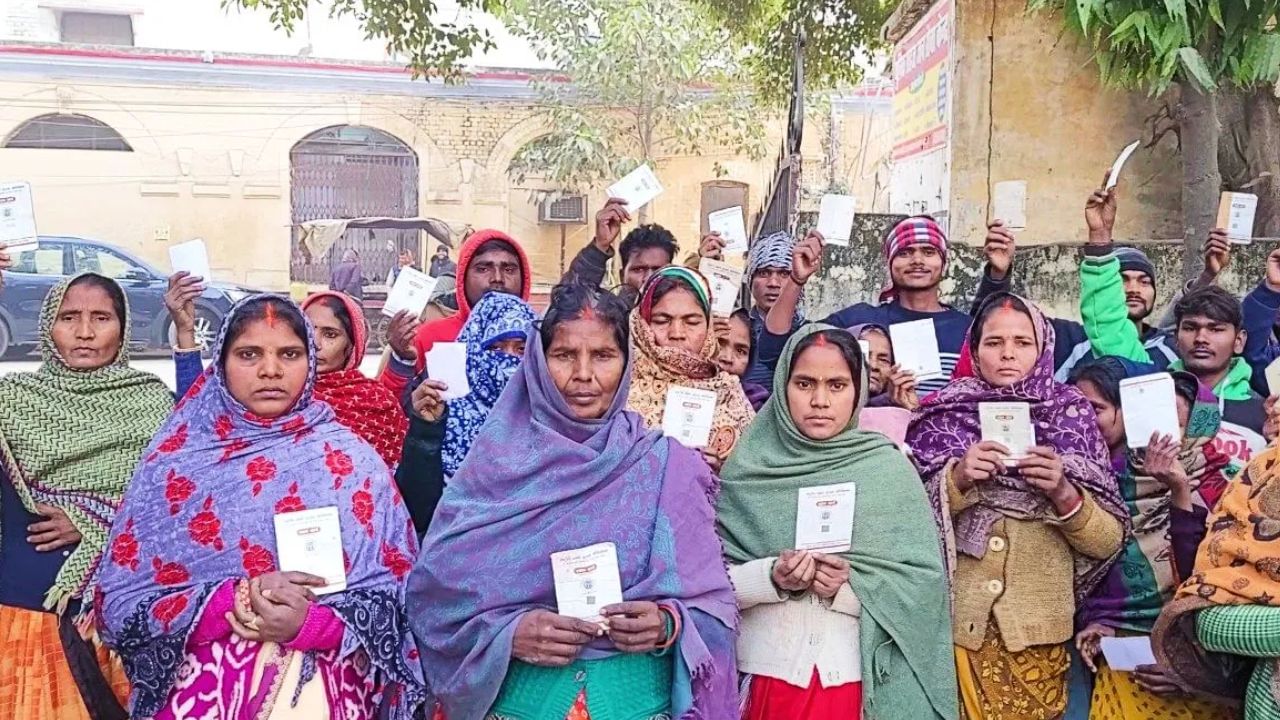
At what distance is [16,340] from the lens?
14.1m

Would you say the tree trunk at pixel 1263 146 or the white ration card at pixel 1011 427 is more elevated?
the tree trunk at pixel 1263 146

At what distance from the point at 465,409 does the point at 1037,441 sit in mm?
1864

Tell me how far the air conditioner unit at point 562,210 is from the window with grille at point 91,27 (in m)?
11.3

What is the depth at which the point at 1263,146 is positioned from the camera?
7941 millimetres

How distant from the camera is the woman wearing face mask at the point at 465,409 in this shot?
3555mm

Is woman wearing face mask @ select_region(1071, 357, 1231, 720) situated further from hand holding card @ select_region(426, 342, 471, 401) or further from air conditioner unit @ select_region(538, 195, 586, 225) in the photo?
air conditioner unit @ select_region(538, 195, 586, 225)

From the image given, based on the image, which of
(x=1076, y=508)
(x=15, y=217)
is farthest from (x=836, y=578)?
(x=15, y=217)

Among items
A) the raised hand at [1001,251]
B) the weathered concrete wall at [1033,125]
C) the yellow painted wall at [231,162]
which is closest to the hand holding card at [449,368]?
the raised hand at [1001,251]

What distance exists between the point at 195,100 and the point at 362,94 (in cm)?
285

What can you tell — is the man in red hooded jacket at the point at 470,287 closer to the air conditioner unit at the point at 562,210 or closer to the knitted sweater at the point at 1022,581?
the knitted sweater at the point at 1022,581

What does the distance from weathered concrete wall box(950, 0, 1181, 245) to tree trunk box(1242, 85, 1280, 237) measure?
0.68 metres

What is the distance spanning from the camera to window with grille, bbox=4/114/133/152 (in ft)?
61.4

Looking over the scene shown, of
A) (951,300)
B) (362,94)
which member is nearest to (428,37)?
(951,300)

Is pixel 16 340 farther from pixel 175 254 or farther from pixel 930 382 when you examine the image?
pixel 930 382
